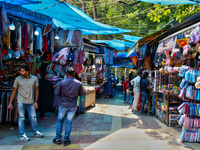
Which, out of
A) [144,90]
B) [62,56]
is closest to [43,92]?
[62,56]

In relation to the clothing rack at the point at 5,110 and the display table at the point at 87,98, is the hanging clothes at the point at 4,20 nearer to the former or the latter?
the clothing rack at the point at 5,110

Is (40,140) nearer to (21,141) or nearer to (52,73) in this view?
(21,141)

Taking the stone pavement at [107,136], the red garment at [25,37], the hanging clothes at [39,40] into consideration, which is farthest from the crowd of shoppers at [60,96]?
the hanging clothes at [39,40]

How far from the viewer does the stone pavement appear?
408cm

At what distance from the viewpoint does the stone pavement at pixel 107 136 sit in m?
4.08

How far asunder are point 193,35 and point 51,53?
529 cm

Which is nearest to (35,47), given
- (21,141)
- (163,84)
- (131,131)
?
(21,141)

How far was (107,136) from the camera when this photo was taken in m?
4.81

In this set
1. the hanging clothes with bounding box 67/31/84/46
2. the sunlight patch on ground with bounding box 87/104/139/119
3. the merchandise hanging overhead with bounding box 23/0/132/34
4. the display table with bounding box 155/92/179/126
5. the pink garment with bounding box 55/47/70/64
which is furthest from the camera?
the sunlight patch on ground with bounding box 87/104/139/119

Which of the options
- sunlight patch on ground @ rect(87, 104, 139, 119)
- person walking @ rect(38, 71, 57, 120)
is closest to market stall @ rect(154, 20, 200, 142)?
sunlight patch on ground @ rect(87, 104, 139, 119)

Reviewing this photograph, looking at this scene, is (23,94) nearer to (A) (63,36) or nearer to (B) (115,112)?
(A) (63,36)

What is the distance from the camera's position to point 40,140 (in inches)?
172

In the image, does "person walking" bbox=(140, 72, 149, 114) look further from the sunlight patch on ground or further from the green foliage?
the green foliage

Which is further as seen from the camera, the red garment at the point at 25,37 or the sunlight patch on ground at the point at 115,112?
the sunlight patch on ground at the point at 115,112
